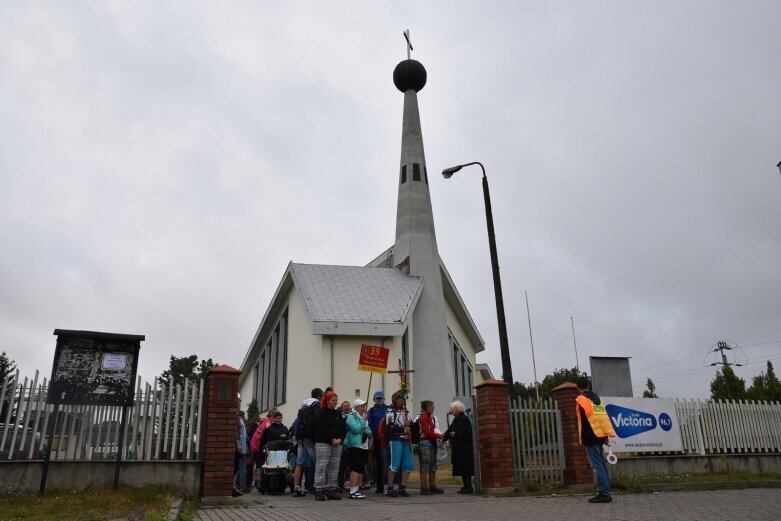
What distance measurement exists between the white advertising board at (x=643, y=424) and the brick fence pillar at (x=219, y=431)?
7427 millimetres

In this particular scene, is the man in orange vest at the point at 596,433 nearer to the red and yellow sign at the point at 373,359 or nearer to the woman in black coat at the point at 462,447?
the woman in black coat at the point at 462,447

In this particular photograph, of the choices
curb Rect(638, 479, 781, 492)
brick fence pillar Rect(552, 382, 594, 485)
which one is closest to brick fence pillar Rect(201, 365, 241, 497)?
brick fence pillar Rect(552, 382, 594, 485)

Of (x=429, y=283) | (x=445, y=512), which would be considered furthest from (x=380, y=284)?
(x=445, y=512)

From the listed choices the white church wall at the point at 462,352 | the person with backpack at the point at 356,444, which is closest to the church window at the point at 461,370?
the white church wall at the point at 462,352

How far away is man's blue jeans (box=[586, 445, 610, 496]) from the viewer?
8641 millimetres

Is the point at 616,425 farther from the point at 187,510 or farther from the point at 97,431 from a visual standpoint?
the point at 97,431

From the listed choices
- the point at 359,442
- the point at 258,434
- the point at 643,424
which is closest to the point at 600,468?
the point at 359,442

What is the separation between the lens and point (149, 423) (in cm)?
906

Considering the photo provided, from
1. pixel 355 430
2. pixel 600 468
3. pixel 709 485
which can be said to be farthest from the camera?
pixel 709 485

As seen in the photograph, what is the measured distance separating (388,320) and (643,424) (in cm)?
1008

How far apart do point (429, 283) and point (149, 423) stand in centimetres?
1803

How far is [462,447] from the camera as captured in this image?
34.7 feet

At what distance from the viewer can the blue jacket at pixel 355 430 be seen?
32.5 feet

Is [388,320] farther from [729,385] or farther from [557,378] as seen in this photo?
[557,378]
